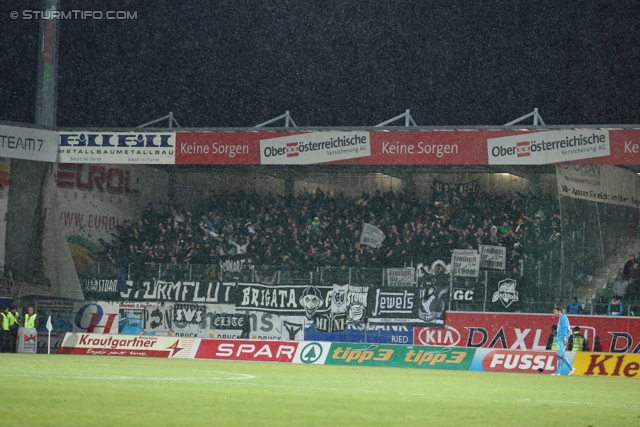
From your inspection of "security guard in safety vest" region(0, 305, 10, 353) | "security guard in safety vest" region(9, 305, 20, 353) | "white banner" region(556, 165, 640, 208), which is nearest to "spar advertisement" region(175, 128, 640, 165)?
"white banner" region(556, 165, 640, 208)

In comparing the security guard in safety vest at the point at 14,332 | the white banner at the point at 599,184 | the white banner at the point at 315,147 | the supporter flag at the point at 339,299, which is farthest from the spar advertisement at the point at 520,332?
the security guard in safety vest at the point at 14,332

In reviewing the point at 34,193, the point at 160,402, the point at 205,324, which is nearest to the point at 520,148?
the point at 205,324

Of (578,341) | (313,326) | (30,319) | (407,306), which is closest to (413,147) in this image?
(407,306)

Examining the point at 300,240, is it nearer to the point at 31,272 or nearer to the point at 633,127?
the point at 31,272

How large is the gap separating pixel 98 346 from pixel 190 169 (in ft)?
34.4

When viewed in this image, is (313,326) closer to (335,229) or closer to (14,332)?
(335,229)

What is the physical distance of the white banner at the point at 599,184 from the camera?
95.1ft

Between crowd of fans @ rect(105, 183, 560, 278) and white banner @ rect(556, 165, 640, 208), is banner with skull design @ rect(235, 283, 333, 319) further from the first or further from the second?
white banner @ rect(556, 165, 640, 208)

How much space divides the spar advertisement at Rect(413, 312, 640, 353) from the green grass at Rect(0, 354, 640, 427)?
6587 mm

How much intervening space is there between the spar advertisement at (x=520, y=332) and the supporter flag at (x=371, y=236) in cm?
519

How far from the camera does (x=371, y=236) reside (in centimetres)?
3206

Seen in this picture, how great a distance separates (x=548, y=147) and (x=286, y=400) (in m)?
18.5

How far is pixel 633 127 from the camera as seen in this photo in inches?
1101

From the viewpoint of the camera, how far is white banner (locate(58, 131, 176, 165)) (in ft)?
103
